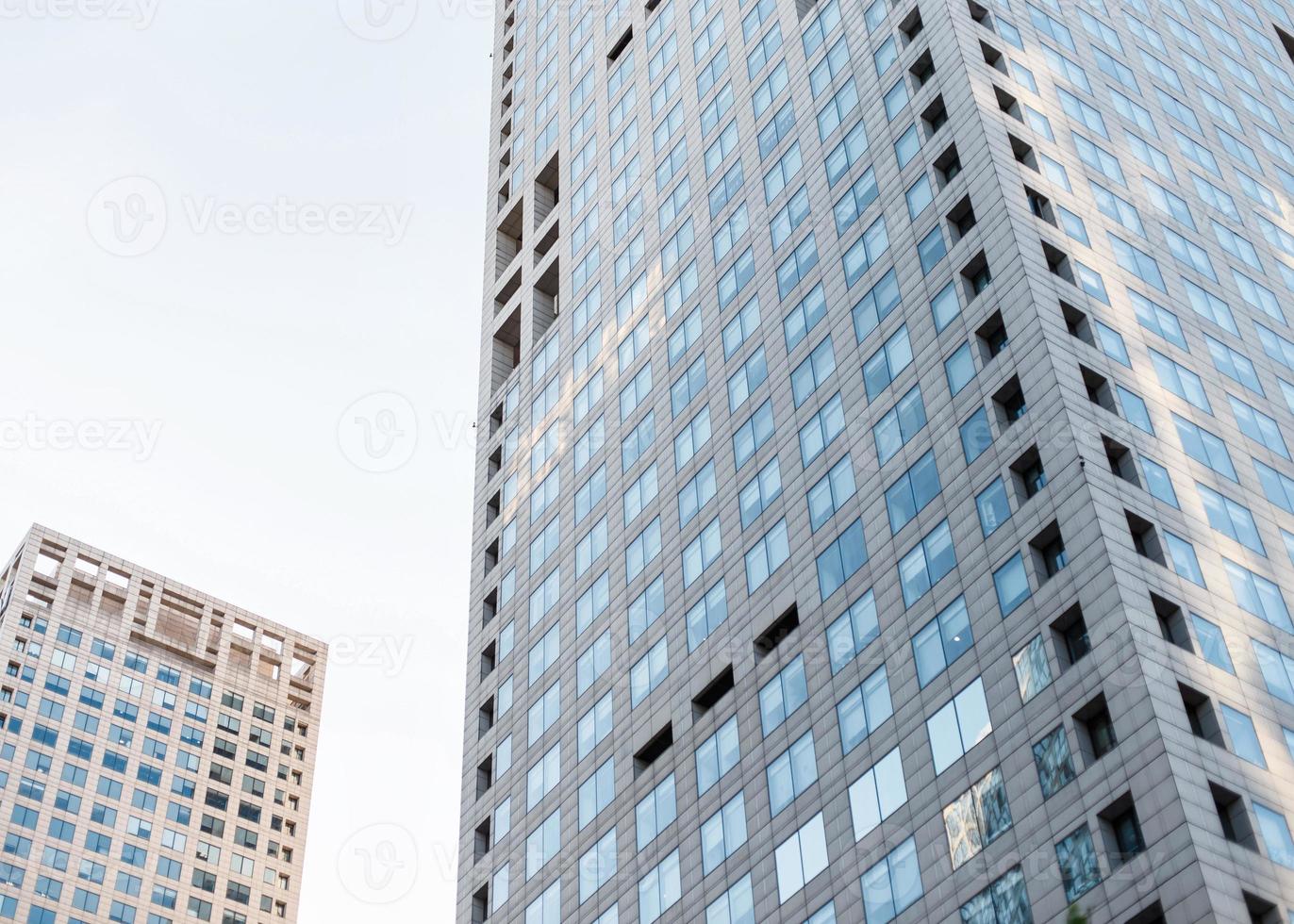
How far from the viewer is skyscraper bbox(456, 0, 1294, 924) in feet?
187

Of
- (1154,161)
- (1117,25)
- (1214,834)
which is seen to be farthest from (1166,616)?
(1117,25)

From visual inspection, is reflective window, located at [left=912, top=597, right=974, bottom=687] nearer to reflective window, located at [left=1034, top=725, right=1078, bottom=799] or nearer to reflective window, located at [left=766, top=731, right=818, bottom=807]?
reflective window, located at [left=766, top=731, right=818, bottom=807]

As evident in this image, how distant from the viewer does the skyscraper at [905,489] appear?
56.9 metres

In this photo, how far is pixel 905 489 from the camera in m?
69.2

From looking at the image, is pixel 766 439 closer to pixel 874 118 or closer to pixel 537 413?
pixel 874 118

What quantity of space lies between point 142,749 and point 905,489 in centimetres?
11010

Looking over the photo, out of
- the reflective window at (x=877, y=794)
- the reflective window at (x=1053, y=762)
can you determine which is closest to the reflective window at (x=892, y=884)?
the reflective window at (x=877, y=794)

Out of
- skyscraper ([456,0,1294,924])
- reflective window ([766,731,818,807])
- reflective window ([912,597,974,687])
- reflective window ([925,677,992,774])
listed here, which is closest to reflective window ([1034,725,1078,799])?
skyscraper ([456,0,1294,924])

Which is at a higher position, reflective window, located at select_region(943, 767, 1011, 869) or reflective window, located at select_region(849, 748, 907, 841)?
reflective window, located at select_region(849, 748, 907, 841)

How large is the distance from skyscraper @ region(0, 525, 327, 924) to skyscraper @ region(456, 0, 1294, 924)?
6541 cm

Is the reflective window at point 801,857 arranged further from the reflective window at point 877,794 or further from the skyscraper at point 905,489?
the reflective window at point 877,794

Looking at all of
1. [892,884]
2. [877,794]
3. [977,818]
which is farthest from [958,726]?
[892,884]

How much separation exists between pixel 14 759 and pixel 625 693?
298 feet

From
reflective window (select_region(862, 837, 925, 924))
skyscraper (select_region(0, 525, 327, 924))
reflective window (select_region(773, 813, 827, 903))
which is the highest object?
skyscraper (select_region(0, 525, 327, 924))
